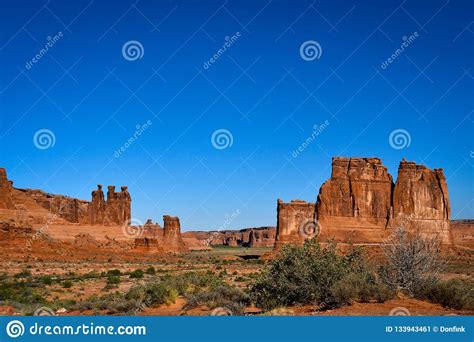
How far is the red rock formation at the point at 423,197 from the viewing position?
230 ft

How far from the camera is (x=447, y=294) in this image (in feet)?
40.8

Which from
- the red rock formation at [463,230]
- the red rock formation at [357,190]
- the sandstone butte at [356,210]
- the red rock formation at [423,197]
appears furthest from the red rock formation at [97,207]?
the red rock formation at [463,230]

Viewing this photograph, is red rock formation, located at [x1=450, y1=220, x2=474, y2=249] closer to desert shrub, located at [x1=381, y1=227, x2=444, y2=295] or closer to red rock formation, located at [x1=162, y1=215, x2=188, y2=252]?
red rock formation, located at [x1=162, y1=215, x2=188, y2=252]

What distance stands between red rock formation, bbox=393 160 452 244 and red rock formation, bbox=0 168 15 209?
163 feet

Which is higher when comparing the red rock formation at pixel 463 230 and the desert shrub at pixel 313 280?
the red rock formation at pixel 463 230

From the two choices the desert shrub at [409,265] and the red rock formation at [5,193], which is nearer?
the desert shrub at [409,265]

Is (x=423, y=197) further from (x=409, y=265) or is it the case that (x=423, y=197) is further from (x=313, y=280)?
(x=313, y=280)

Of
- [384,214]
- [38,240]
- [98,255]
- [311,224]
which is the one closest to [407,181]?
[384,214]

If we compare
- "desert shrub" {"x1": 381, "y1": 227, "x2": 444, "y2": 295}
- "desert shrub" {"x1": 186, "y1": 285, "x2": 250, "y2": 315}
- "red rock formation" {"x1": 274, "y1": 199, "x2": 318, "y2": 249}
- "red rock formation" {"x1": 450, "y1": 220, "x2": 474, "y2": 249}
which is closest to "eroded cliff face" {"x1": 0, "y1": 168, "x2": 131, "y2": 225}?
"red rock formation" {"x1": 274, "y1": 199, "x2": 318, "y2": 249}

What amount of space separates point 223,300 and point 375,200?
59601mm

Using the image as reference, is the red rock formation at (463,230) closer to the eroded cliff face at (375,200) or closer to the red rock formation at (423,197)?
the red rock formation at (423,197)

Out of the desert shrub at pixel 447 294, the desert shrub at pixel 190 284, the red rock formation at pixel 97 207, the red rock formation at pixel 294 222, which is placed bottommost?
the desert shrub at pixel 447 294

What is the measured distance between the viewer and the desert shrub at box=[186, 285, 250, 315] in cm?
1361

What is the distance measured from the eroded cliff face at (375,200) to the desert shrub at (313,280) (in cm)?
5365
